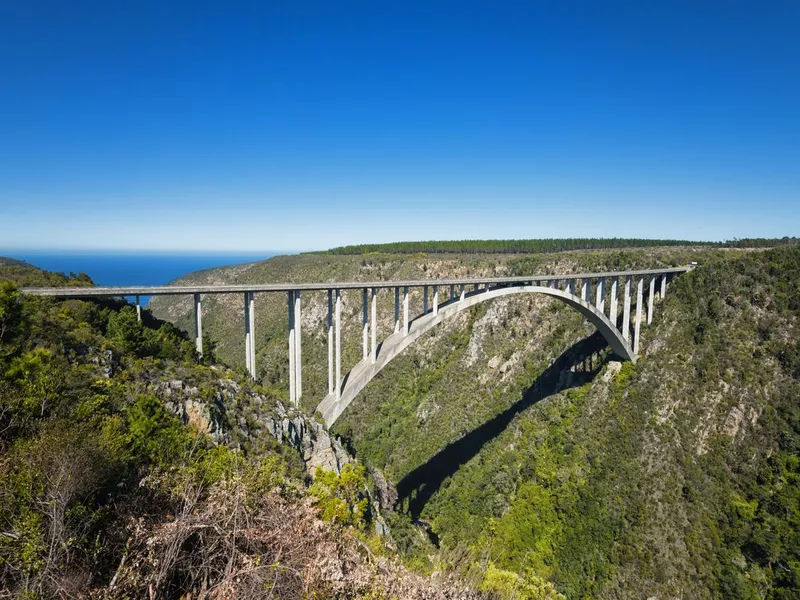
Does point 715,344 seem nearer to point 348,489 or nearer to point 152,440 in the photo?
point 348,489

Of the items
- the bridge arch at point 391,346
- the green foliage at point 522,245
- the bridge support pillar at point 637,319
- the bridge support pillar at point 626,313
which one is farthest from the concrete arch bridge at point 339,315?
the green foliage at point 522,245

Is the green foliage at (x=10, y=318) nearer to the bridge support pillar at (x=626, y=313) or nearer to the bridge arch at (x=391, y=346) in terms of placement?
the bridge arch at (x=391, y=346)

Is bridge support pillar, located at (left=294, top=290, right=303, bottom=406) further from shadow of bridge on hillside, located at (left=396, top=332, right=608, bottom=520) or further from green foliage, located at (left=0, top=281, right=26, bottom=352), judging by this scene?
shadow of bridge on hillside, located at (left=396, top=332, right=608, bottom=520)

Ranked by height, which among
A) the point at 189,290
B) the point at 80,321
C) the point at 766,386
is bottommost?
the point at 766,386

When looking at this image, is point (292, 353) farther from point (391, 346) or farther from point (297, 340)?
point (391, 346)

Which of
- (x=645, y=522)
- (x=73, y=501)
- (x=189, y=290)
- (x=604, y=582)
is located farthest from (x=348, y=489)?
(x=645, y=522)

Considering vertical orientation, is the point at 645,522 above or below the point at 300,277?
below
